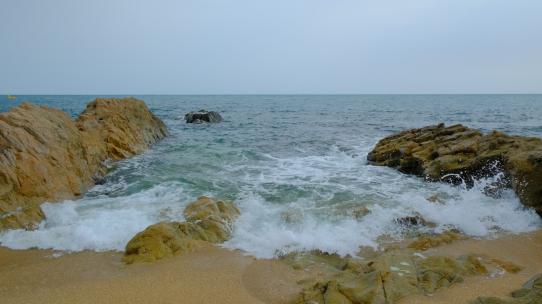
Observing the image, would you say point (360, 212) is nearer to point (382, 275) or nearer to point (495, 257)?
point (495, 257)

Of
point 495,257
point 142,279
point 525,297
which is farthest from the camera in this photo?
point 495,257

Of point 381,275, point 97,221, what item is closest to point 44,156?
point 97,221

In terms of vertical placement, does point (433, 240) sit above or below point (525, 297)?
below

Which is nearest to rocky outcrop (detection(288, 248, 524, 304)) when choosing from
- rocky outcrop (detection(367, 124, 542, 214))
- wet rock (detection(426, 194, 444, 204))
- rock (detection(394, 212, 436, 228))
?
rock (detection(394, 212, 436, 228))

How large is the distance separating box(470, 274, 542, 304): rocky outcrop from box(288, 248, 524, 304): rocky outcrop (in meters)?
0.66

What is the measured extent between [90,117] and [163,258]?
37.4 feet

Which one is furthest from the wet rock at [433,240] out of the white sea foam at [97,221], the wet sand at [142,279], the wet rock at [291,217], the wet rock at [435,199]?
the white sea foam at [97,221]

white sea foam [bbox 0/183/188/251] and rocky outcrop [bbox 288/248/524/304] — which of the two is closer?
rocky outcrop [bbox 288/248/524/304]

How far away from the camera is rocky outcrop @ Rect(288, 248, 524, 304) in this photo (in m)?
4.20

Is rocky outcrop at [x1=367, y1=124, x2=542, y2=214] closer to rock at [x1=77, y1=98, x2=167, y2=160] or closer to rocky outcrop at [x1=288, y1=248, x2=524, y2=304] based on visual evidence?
rocky outcrop at [x1=288, y1=248, x2=524, y2=304]

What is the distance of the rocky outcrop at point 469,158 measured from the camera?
831cm

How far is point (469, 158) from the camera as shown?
11.0 m

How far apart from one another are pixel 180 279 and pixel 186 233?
61.1 inches

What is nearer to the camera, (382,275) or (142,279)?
(382,275)
